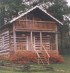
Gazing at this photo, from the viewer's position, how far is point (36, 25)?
42750mm

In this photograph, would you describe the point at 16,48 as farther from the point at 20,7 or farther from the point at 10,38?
the point at 20,7

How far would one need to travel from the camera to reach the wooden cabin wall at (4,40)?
46.2 meters

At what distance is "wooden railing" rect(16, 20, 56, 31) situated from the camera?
137 feet

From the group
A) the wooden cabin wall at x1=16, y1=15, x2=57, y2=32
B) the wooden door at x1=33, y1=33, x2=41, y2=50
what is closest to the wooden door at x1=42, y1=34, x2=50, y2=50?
the wooden door at x1=33, y1=33, x2=41, y2=50

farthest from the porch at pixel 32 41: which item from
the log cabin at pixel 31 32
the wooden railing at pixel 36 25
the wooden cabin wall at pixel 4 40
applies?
the wooden cabin wall at pixel 4 40

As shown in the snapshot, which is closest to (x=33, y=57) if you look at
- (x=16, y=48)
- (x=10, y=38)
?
(x=16, y=48)

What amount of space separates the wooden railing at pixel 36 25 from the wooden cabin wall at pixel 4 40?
13.9ft

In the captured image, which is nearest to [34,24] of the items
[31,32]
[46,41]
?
[31,32]

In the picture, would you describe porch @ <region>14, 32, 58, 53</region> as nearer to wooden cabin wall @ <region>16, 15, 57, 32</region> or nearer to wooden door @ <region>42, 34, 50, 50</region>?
wooden door @ <region>42, 34, 50, 50</region>

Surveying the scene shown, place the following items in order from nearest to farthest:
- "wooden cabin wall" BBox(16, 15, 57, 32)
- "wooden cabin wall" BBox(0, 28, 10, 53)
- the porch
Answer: "wooden cabin wall" BBox(16, 15, 57, 32) → the porch → "wooden cabin wall" BBox(0, 28, 10, 53)

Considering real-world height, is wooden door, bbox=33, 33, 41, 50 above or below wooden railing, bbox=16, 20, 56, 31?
below

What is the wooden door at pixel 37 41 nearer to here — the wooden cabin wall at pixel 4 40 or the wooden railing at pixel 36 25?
the wooden railing at pixel 36 25

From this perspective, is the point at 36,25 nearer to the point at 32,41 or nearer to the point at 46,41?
the point at 32,41

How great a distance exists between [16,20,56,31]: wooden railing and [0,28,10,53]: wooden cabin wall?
424cm
